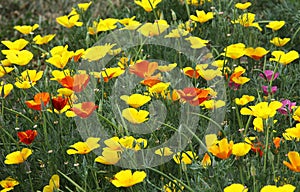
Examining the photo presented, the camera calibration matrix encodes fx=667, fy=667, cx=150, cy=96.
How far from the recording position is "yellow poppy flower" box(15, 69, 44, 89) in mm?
2719

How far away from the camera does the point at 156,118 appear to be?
2613 mm

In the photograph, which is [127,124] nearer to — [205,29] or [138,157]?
[138,157]

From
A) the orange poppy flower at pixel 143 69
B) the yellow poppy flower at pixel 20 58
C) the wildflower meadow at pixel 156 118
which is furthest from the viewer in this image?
the yellow poppy flower at pixel 20 58

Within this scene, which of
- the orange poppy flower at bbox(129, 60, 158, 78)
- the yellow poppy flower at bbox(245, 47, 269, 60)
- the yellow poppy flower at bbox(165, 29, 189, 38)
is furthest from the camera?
the yellow poppy flower at bbox(165, 29, 189, 38)

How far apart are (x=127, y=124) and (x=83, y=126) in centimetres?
18

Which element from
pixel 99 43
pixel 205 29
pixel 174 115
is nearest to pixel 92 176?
pixel 174 115

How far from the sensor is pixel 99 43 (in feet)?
11.4

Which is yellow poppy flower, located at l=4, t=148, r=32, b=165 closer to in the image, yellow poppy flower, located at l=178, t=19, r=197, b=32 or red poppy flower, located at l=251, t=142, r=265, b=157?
red poppy flower, located at l=251, t=142, r=265, b=157

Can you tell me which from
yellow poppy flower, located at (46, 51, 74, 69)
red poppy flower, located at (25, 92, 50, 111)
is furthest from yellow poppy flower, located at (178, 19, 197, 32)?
red poppy flower, located at (25, 92, 50, 111)

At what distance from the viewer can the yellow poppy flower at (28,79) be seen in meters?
2.72

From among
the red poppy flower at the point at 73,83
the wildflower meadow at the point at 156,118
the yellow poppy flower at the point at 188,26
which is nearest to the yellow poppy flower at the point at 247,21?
the wildflower meadow at the point at 156,118

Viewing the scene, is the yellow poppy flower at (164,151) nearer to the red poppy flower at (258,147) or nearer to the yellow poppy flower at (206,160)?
the yellow poppy flower at (206,160)

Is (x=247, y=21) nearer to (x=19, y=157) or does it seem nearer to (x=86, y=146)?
(x=86, y=146)

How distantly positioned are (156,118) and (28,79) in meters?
0.64
